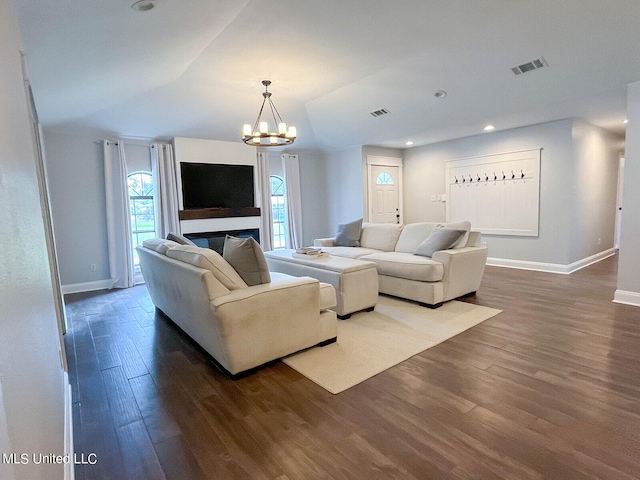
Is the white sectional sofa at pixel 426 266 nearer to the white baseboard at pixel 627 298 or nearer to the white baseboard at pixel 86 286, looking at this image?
the white baseboard at pixel 627 298

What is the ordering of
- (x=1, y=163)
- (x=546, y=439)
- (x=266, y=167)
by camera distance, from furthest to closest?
(x=266, y=167), (x=546, y=439), (x=1, y=163)

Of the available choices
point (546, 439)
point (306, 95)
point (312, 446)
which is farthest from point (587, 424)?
point (306, 95)

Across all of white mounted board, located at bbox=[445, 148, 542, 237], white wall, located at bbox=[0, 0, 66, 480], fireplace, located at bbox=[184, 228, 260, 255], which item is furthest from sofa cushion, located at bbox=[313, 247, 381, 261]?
white wall, located at bbox=[0, 0, 66, 480]

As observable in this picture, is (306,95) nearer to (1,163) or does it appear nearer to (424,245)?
(424,245)

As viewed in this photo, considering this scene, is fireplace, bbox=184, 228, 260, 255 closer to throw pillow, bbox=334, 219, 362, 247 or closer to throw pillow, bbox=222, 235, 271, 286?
throw pillow, bbox=334, 219, 362, 247

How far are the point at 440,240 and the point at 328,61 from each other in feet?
8.49

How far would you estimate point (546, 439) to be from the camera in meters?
1.82

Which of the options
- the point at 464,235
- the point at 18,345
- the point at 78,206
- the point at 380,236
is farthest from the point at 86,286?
the point at 464,235

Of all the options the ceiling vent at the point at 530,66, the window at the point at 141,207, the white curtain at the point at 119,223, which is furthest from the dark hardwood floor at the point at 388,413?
the window at the point at 141,207

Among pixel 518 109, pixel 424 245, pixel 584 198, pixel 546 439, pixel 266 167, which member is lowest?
pixel 546 439

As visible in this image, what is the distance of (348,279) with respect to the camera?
11.8ft

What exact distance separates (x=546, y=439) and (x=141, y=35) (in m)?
3.85

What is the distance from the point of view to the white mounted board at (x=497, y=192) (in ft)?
19.5

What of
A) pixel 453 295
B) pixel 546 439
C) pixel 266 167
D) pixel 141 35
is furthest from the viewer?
pixel 266 167
